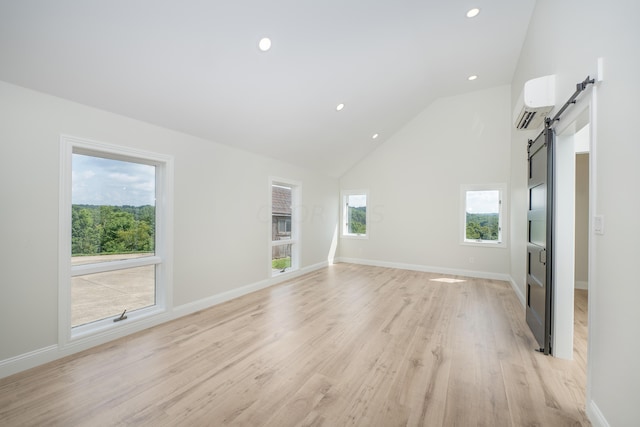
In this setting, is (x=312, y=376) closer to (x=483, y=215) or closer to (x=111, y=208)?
(x=111, y=208)

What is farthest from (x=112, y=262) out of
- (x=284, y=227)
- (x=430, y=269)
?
(x=430, y=269)

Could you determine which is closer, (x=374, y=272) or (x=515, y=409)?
(x=515, y=409)

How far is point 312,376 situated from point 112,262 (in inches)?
95.1

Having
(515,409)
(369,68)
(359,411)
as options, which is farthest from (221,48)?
(515,409)

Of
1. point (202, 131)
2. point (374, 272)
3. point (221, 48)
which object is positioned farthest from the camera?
point (374, 272)

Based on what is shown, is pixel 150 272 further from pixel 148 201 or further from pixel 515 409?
pixel 515 409

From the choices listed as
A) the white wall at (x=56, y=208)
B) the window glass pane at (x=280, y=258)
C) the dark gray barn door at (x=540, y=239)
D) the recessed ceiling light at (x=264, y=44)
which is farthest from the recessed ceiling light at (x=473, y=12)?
the window glass pane at (x=280, y=258)

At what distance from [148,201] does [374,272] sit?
4641 millimetres

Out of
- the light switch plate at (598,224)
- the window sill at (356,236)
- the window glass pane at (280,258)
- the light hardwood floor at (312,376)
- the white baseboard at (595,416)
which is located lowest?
the light hardwood floor at (312,376)

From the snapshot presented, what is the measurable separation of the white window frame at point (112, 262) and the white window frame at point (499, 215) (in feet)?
18.1

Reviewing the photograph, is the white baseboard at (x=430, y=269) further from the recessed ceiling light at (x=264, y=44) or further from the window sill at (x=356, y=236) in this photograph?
the recessed ceiling light at (x=264, y=44)

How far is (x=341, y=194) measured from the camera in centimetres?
737

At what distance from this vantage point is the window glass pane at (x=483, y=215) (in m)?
5.48

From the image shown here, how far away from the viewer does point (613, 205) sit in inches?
57.1
